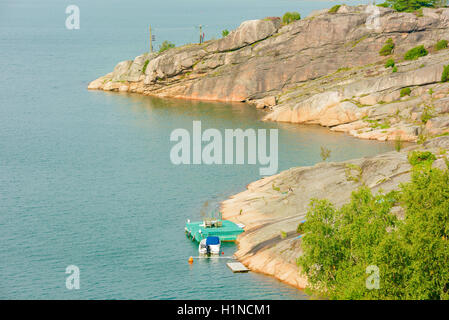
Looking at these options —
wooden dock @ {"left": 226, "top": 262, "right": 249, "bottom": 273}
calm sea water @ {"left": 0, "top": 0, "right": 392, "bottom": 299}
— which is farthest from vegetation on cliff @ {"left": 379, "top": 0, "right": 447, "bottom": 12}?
wooden dock @ {"left": 226, "top": 262, "right": 249, "bottom": 273}

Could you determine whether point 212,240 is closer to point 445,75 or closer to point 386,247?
point 386,247

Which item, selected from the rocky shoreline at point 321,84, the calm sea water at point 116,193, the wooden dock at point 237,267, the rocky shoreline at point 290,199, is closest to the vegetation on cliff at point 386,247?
the rocky shoreline at point 290,199

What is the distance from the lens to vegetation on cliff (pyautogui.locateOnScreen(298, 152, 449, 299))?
44062mm

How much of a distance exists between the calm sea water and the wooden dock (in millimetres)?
837

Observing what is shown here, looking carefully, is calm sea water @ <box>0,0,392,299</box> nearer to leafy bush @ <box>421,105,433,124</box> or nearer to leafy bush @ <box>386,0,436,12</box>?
leafy bush @ <box>421,105,433,124</box>

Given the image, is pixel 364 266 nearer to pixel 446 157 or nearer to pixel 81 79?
pixel 446 157

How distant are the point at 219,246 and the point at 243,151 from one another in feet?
140

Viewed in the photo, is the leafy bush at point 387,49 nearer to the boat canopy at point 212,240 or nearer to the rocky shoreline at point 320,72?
the rocky shoreline at point 320,72

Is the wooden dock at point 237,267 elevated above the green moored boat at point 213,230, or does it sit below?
below

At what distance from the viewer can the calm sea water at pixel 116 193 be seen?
206 ft

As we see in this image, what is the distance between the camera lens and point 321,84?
469 feet

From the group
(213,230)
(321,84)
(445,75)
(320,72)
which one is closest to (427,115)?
(445,75)

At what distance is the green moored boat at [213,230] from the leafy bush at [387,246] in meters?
18.5

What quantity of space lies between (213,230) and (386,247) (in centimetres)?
3231
